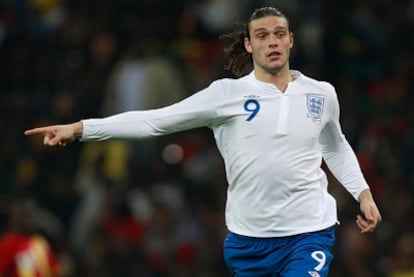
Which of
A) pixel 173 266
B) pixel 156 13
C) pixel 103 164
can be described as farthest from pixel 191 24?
pixel 173 266

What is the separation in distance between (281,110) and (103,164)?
23.0 feet

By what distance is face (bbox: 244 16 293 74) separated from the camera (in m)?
8.91

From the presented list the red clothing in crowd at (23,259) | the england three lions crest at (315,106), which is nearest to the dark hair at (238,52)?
the england three lions crest at (315,106)

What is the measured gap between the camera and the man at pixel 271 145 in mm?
8859

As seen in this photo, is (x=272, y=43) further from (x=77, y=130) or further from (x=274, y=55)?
(x=77, y=130)

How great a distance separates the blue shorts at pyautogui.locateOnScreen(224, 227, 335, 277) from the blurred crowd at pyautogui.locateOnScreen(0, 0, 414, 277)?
163 inches

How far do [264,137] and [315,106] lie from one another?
36cm

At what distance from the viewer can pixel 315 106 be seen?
29.4 ft

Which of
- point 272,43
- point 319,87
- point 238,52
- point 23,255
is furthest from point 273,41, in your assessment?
point 23,255

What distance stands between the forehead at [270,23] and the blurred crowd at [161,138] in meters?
4.59

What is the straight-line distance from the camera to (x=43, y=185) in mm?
15781

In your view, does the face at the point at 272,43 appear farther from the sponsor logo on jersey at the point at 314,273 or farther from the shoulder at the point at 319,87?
the sponsor logo on jersey at the point at 314,273

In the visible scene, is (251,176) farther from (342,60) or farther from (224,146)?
(342,60)

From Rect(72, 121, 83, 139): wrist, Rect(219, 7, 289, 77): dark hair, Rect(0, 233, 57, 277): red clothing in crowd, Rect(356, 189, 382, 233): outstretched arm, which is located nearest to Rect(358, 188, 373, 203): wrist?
Rect(356, 189, 382, 233): outstretched arm
